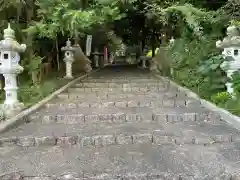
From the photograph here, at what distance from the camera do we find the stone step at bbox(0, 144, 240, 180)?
134 inches

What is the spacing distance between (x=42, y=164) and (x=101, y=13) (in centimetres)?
614

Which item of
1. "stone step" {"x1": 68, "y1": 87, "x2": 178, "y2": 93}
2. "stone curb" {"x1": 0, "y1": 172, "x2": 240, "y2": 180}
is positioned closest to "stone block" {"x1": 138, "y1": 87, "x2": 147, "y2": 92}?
"stone step" {"x1": 68, "y1": 87, "x2": 178, "y2": 93}

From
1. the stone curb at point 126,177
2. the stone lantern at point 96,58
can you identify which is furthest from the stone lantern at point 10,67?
the stone lantern at point 96,58

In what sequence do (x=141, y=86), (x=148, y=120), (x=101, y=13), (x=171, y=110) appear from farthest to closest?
(x=141, y=86), (x=101, y=13), (x=171, y=110), (x=148, y=120)

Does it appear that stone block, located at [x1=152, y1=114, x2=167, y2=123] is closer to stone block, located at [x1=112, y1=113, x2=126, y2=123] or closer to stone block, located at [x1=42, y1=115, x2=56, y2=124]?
stone block, located at [x1=112, y1=113, x2=126, y2=123]

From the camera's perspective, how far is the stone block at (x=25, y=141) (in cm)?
462

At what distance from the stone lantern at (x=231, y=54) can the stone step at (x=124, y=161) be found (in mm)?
2652

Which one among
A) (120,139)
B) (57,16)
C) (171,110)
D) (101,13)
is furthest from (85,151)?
(101,13)

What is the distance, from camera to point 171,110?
21.9ft

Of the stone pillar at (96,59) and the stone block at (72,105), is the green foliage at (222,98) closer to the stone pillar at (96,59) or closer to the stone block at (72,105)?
the stone block at (72,105)

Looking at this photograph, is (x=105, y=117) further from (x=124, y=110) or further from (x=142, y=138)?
(x=142, y=138)

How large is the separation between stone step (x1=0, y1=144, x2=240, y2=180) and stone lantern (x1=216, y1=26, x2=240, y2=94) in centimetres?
265

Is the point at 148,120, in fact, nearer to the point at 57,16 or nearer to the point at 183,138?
the point at 183,138

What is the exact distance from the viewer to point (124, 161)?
379cm
